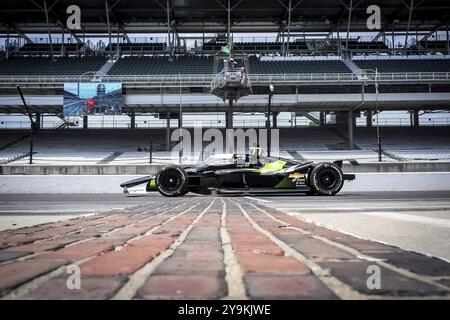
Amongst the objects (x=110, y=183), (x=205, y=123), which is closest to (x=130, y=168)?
(x=110, y=183)

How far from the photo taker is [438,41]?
3372 cm

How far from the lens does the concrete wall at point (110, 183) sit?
11672 millimetres

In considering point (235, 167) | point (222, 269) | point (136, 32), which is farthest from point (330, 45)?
point (222, 269)

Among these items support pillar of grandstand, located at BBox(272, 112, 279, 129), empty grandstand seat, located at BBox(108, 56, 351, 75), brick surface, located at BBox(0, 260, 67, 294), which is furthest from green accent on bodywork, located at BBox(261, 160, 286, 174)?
support pillar of grandstand, located at BBox(272, 112, 279, 129)

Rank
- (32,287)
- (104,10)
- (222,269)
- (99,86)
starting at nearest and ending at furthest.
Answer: (32,287)
(222,269)
(99,86)
(104,10)

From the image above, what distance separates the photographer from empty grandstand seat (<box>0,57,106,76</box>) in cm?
3004

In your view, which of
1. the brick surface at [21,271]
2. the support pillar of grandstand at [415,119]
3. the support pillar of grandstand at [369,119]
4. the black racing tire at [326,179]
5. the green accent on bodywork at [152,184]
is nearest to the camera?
the brick surface at [21,271]

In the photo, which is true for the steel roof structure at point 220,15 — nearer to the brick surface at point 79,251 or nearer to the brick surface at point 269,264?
the brick surface at point 79,251

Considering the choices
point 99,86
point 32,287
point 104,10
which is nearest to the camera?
point 32,287

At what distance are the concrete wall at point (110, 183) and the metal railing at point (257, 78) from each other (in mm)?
16273

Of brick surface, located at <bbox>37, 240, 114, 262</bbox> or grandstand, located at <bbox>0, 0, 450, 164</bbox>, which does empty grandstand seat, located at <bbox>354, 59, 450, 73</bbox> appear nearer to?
grandstand, located at <bbox>0, 0, 450, 164</bbox>

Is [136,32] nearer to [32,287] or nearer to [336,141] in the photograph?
[336,141]

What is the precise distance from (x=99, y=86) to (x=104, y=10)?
31.4ft

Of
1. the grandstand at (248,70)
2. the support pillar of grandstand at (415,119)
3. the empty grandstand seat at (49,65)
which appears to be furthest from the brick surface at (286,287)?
the support pillar of grandstand at (415,119)
